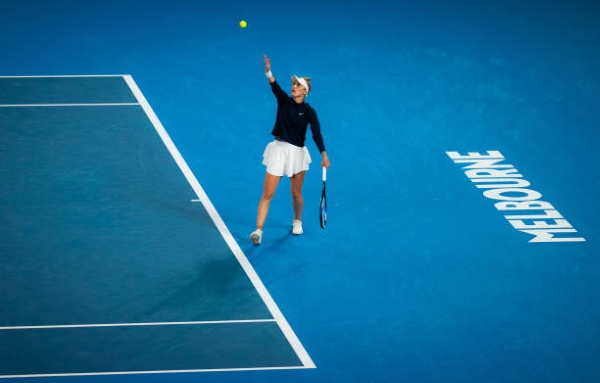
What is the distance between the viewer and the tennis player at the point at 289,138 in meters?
11.7

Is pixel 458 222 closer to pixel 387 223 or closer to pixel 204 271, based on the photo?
pixel 387 223

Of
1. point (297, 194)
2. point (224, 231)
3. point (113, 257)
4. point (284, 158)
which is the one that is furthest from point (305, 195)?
point (113, 257)

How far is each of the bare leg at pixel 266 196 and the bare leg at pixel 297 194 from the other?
251mm

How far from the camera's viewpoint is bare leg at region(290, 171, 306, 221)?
1212cm

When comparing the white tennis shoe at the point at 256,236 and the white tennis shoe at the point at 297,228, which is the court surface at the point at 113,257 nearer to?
the white tennis shoe at the point at 256,236

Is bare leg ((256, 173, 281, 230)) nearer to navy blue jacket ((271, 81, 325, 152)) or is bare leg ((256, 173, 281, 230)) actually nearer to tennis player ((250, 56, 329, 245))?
tennis player ((250, 56, 329, 245))

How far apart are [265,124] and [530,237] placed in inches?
184

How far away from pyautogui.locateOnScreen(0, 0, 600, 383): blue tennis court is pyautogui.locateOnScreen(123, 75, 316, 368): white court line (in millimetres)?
32

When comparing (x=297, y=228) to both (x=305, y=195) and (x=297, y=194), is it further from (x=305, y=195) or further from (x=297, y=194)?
(x=305, y=195)

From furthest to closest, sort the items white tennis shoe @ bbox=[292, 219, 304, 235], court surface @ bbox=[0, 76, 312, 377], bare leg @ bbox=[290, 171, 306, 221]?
white tennis shoe @ bbox=[292, 219, 304, 235] → bare leg @ bbox=[290, 171, 306, 221] → court surface @ bbox=[0, 76, 312, 377]

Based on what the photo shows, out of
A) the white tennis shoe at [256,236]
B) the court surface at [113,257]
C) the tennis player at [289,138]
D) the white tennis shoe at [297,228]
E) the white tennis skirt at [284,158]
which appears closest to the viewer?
the court surface at [113,257]

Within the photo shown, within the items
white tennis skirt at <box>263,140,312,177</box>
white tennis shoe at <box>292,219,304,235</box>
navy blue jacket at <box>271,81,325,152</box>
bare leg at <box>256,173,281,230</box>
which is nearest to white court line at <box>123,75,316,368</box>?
bare leg at <box>256,173,281,230</box>

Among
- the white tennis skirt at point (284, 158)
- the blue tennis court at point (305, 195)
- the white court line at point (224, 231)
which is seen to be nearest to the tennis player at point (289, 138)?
the white tennis skirt at point (284, 158)

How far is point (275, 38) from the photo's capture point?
18266mm
